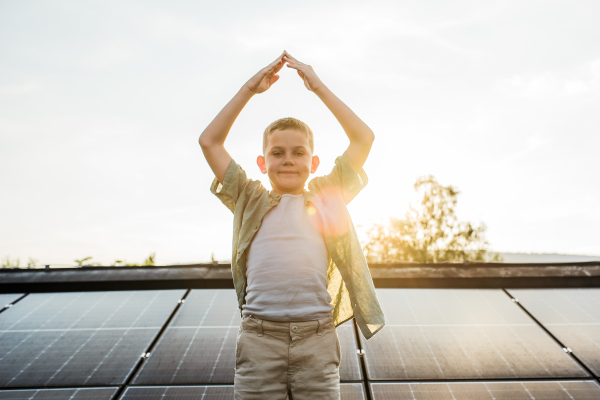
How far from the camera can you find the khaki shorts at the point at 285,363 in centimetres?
171

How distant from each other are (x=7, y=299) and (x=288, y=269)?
4.24 meters

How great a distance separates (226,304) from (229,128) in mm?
2377

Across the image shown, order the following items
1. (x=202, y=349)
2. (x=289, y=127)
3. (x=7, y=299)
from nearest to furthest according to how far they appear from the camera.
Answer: (x=289, y=127), (x=202, y=349), (x=7, y=299)

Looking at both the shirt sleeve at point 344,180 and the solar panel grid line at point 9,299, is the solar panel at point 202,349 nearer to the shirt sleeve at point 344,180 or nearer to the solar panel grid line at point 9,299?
the shirt sleeve at point 344,180

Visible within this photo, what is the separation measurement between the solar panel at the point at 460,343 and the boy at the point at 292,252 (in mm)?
1189

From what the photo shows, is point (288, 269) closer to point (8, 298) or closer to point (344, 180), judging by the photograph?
point (344, 180)

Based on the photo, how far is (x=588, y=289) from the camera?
167 inches

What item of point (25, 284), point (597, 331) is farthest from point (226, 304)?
point (597, 331)

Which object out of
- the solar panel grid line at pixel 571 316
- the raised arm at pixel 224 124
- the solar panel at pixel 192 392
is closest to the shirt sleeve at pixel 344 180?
the raised arm at pixel 224 124

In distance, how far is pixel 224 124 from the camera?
2008 mm

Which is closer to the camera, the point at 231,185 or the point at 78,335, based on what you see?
the point at 231,185

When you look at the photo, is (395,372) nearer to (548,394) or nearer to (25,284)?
(548,394)

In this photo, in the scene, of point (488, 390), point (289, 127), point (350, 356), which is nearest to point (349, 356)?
point (350, 356)

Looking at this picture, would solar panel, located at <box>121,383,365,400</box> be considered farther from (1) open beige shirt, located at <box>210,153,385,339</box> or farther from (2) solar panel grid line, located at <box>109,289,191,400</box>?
(1) open beige shirt, located at <box>210,153,385,339</box>
